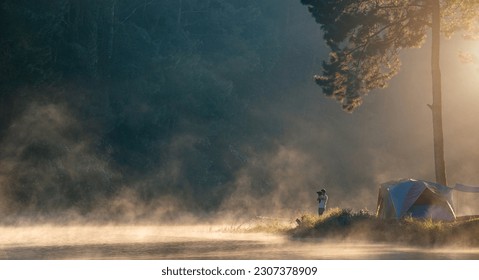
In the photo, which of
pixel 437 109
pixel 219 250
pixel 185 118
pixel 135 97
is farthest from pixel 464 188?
pixel 185 118

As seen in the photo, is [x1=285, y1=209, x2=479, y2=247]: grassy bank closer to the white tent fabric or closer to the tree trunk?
the white tent fabric

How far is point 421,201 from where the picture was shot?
33.2 meters

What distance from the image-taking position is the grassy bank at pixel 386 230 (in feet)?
85.5

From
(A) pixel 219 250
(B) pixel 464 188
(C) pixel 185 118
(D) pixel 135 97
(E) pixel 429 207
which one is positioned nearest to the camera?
(A) pixel 219 250

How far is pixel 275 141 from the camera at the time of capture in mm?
110938

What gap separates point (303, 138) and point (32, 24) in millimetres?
48631

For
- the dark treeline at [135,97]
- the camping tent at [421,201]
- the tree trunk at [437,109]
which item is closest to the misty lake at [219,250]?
the camping tent at [421,201]

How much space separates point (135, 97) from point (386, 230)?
6788 cm

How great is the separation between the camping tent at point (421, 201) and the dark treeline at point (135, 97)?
39.8m

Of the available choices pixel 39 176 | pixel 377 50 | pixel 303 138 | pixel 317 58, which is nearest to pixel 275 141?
pixel 303 138

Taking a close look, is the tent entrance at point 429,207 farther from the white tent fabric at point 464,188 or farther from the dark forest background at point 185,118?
the dark forest background at point 185,118

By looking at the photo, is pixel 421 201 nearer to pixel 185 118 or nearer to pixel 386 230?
pixel 386 230

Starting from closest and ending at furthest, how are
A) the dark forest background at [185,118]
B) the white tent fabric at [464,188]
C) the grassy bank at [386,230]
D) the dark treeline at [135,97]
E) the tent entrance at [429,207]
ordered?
the grassy bank at [386,230]
the tent entrance at [429,207]
the white tent fabric at [464,188]
the dark treeline at [135,97]
the dark forest background at [185,118]
